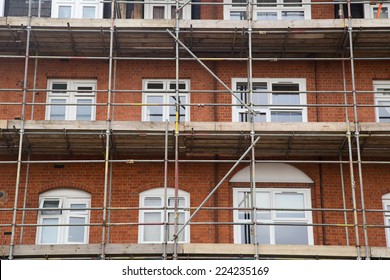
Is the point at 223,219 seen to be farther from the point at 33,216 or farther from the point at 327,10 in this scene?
the point at 327,10

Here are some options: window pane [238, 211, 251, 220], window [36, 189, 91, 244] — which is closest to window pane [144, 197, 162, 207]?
window [36, 189, 91, 244]

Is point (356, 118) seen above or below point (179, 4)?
below

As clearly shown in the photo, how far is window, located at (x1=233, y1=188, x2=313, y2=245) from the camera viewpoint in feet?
52.3

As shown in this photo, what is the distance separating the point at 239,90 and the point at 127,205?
3.83 m

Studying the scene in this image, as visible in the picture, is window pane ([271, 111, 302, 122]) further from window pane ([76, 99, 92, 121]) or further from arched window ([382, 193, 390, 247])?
window pane ([76, 99, 92, 121])

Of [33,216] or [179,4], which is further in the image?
[179,4]

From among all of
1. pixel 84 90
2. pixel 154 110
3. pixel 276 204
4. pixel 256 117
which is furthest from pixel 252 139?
pixel 84 90

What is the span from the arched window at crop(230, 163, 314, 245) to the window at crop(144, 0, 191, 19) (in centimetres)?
428

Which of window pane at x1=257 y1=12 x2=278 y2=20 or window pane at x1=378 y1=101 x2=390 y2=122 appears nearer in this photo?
window pane at x1=378 y1=101 x2=390 y2=122

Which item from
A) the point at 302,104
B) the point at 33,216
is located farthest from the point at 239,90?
the point at 33,216

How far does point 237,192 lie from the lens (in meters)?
16.3

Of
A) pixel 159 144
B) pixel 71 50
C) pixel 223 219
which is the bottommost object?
pixel 223 219

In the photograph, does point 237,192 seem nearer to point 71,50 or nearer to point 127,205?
point 127,205

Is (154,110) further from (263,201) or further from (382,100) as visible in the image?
(382,100)
